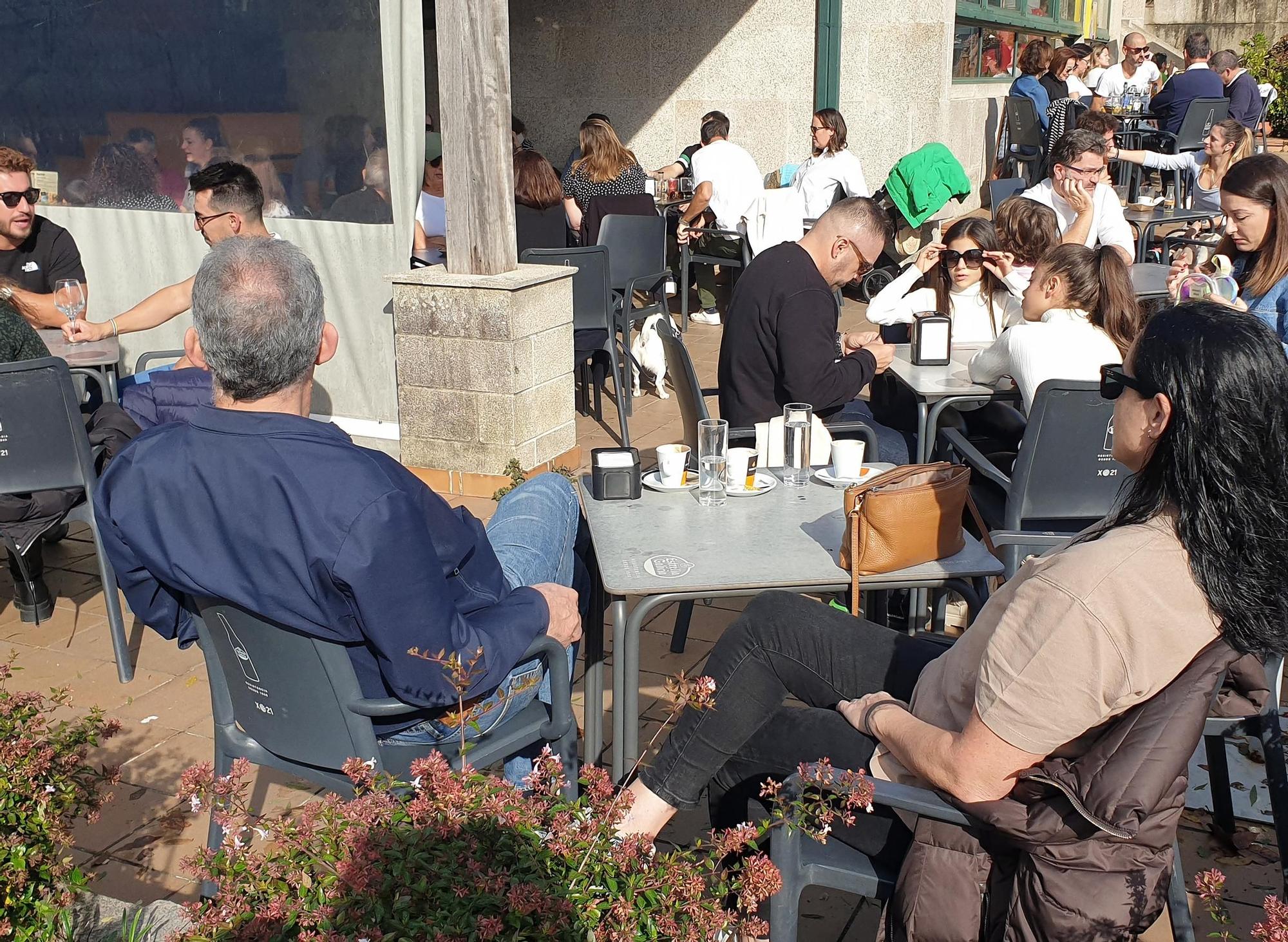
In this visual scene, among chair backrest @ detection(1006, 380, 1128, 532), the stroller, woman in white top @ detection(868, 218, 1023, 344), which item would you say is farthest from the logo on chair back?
the stroller

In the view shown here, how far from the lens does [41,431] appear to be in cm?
343

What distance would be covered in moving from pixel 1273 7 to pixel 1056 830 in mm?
25024

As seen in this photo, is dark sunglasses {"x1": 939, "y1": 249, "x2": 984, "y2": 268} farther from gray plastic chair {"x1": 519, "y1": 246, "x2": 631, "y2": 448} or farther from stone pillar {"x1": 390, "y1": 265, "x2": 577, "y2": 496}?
gray plastic chair {"x1": 519, "y1": 246, "x2": 631, "y2": 448}

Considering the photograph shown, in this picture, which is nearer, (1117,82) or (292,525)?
(292,525)

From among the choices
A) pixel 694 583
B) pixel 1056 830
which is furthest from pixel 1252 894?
pixel 694 583

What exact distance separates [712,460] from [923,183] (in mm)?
6131

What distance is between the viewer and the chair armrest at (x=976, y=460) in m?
3.29

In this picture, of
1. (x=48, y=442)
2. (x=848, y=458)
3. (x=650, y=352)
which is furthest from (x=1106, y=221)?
(x=48, y=442)

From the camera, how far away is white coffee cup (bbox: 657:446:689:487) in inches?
111

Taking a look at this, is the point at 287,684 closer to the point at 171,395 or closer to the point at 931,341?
the point at 171,395

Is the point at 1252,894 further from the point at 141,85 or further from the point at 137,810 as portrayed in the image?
the point at 141,85

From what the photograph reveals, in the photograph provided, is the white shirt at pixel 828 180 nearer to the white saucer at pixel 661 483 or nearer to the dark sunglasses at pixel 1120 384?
the white saucer at pixel 661 483

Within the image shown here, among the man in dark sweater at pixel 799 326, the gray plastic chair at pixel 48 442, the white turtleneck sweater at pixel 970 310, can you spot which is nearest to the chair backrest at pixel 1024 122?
the white turtleneck sweater at pixel 970 310

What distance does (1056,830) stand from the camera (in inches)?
64.2
